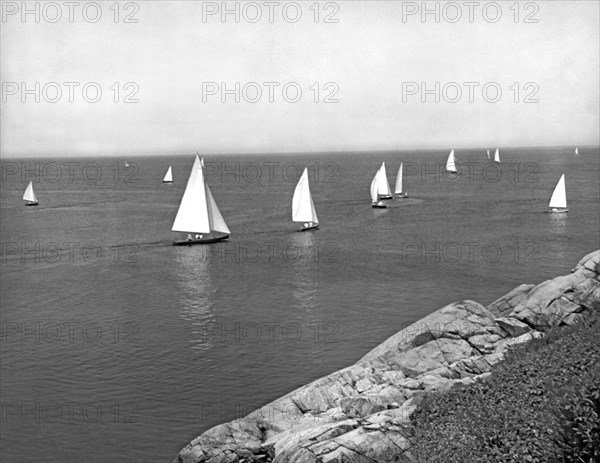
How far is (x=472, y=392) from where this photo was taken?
62.7ft

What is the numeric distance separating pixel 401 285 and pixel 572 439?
148 feet

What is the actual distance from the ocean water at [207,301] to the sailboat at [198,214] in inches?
103

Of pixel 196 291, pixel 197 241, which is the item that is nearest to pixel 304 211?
pixel 197 241

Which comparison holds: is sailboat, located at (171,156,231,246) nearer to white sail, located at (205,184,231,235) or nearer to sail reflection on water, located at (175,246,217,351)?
white sail, located at (205,184,231,235)

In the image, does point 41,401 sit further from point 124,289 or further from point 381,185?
point 381,185

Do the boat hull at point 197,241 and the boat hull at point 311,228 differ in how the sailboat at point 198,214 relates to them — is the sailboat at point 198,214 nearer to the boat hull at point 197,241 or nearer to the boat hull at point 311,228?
the boat hull at point 197,241

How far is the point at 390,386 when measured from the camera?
952 inches

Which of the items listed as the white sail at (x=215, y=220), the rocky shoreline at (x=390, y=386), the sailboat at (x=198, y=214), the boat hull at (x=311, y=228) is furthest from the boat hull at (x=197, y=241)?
the rocky shoreline at (x=390, y=386)

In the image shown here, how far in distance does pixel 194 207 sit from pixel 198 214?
1.26 metres

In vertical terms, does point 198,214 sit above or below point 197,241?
above

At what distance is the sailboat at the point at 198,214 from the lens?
7519cm

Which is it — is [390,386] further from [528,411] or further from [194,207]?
[194,207]

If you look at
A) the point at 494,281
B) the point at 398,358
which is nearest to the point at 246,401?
the point at 398,358

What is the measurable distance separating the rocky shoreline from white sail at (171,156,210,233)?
47.5 metres
